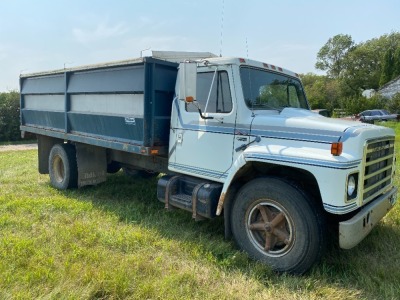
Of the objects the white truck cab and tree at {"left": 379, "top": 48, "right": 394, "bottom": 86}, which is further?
tree at {"left": 379, "top": 48, "right": 394, "bottom": 86}

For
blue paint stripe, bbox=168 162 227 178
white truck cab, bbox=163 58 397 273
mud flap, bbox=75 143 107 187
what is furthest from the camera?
mud flap, bbox=75 143 107 187

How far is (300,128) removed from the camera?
12.2 feet

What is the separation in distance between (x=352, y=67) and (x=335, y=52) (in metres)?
5.42

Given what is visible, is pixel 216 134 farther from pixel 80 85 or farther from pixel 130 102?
pixel 80 85

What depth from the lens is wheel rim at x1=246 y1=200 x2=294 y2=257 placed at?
3.71 meters

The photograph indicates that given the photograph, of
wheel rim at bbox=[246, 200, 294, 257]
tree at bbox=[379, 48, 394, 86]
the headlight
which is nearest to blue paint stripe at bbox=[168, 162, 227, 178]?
wheel rim at bbox=[246, 200, 294, 257]

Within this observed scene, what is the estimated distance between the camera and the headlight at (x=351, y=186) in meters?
3.30

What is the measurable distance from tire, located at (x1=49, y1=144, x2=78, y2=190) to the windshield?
4074 millimetres

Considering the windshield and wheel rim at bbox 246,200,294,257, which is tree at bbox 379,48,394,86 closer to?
the windshield

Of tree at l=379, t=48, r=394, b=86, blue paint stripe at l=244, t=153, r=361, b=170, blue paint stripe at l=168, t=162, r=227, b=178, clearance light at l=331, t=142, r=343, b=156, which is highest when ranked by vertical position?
tree at l=379, t=48, r=394, b=86

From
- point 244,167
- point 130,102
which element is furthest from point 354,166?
point 130,102

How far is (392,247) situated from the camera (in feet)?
13.8

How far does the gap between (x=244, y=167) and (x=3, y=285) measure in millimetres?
2606

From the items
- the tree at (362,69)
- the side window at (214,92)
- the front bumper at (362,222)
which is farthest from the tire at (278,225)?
the tree at (362,69)
